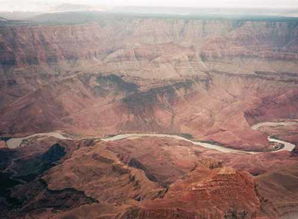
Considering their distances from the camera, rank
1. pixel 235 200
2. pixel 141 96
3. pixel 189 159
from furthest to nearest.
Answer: pixel 141 96 → pixel 189 159 → pixel 235 200

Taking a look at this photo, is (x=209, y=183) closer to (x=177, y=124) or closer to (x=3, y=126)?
(x=177, y=124)

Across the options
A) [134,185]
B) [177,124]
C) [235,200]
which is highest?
[235,200]

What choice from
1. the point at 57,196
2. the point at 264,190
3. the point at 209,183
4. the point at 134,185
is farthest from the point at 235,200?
the point at 57,196

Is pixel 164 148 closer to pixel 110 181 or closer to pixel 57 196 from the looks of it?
pixel 110 181

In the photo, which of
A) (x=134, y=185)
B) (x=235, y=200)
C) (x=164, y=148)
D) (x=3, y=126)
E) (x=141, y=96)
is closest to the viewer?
(x=235, y=200)

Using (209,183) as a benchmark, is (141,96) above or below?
below

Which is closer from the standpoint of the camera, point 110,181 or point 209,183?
point 209,183

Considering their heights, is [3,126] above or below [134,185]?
below

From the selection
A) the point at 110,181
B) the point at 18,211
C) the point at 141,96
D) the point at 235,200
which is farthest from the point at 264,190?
the point at 141,96

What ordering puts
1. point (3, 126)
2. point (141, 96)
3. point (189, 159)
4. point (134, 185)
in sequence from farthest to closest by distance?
point (141, 96), point (3, 126), point (189, 159), point (134, 185)
